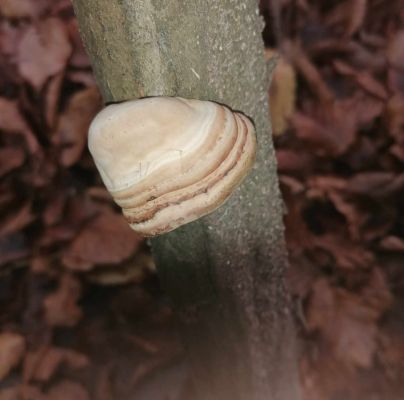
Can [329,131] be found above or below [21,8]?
below

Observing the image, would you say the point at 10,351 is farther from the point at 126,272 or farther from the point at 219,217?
the point at 219,217

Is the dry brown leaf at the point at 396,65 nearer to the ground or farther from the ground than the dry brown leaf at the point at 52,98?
nearer to the ground

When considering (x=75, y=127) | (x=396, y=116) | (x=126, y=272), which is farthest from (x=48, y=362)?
(x=396, y=116)

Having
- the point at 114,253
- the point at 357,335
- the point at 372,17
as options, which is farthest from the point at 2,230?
the point at 372,17

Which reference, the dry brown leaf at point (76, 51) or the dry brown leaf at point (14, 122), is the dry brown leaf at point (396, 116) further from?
the dry brown leaf at point (14, 122)

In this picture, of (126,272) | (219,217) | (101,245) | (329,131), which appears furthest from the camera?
(329,131)

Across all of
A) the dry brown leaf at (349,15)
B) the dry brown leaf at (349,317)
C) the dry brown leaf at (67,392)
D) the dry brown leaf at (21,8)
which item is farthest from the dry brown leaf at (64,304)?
the dry brown leaf at (349,15)

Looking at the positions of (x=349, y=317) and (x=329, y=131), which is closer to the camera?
(x=349, y=317)
